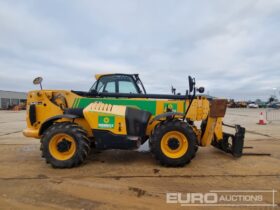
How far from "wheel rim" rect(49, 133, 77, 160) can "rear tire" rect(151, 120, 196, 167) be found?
1790mm

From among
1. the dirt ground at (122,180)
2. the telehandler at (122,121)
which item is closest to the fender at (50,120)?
the telehandler at (122,121)

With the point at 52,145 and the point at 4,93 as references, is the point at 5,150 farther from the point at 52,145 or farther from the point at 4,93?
the point at 4,93

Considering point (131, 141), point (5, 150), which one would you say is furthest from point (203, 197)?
point (5, 150)

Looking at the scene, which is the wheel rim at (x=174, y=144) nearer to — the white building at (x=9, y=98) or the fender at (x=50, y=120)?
the fender at (x=50, y=120)

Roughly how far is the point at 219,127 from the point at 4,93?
245 ft

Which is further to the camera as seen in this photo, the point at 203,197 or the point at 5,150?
the point at 5,150

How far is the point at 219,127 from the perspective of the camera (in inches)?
246

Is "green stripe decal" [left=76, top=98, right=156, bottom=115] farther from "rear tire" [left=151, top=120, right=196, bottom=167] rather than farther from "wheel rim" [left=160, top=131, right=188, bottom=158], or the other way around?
"wheel rim" [left=160, top=131, right=188, bottom=158]

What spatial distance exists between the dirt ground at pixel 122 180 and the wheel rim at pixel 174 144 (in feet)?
1.12

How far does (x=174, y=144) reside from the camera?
541cm

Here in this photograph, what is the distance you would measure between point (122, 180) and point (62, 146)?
1.67 meters

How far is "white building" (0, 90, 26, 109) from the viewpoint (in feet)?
219

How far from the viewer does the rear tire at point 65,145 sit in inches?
210

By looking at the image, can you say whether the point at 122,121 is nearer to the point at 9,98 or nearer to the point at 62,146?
the point at 62,146
